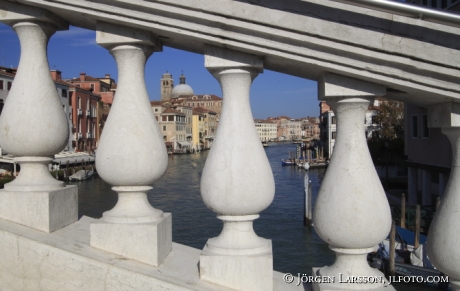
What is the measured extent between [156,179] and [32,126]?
0.67 meters

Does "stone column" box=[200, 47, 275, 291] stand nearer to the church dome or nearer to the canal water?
the canal water

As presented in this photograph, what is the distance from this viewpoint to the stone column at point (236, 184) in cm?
197

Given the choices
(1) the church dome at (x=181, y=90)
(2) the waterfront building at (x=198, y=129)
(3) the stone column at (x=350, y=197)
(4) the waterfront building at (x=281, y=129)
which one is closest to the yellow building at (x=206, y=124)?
(2) the waterfront building at (x=198, y=129)

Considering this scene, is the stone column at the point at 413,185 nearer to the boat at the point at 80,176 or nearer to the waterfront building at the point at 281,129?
the boat at the point at 80,176

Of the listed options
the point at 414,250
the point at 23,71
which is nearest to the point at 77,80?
the point at 414,250

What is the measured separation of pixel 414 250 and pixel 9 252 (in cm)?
1405

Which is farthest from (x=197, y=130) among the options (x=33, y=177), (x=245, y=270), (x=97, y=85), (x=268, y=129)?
(x=245, y=270)

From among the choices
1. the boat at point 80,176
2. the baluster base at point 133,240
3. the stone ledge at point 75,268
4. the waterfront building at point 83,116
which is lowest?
the boat at point 80,176

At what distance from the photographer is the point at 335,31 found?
6.11ft

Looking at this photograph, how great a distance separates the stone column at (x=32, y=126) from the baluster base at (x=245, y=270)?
945 mm

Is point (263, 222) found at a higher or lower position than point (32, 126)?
lower

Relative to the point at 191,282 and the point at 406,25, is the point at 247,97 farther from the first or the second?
the point at 191,282

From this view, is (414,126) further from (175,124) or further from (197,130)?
(197,130)

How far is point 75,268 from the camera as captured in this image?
2195mm
